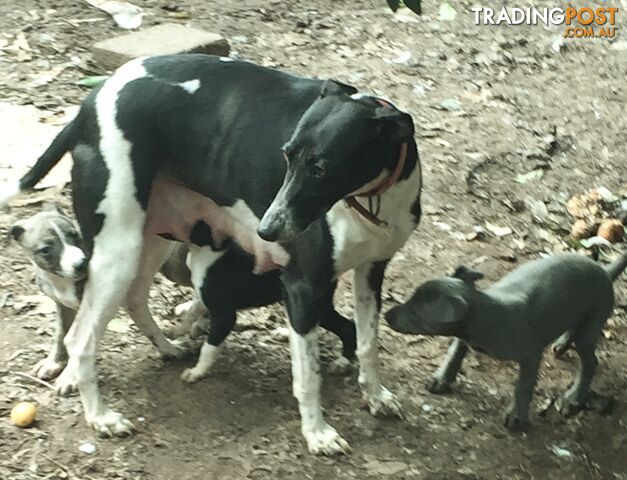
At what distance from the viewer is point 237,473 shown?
3.59 metres

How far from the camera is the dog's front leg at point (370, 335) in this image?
12.3 ft

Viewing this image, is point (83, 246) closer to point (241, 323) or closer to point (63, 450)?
point (63, 450)

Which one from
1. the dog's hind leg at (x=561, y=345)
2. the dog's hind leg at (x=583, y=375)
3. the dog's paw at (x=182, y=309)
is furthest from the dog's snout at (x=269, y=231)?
the dog's hind leg at (x=561, y=345)

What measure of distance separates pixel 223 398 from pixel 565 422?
1381 mm

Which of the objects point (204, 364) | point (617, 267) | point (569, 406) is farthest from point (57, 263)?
point (617, 267)

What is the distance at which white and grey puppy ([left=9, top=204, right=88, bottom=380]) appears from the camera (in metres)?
3.63

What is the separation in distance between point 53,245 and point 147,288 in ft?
1.57

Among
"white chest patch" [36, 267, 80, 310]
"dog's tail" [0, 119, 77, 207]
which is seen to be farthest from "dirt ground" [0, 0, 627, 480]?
"dog's tail" [0, 119, 77, 207]

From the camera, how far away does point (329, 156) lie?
10.1ft

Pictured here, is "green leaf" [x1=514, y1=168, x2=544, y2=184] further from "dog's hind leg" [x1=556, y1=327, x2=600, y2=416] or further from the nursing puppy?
the nursing puppy

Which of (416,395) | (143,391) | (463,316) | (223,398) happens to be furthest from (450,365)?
(143,391)

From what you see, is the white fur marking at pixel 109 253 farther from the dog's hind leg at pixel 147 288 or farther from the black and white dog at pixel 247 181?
the dog's hind leg at pixel 147 288

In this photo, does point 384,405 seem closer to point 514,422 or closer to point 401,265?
point 514,422

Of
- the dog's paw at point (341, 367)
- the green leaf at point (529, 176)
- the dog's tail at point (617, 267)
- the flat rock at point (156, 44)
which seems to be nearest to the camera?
the dog's paw at point (341, 367)
